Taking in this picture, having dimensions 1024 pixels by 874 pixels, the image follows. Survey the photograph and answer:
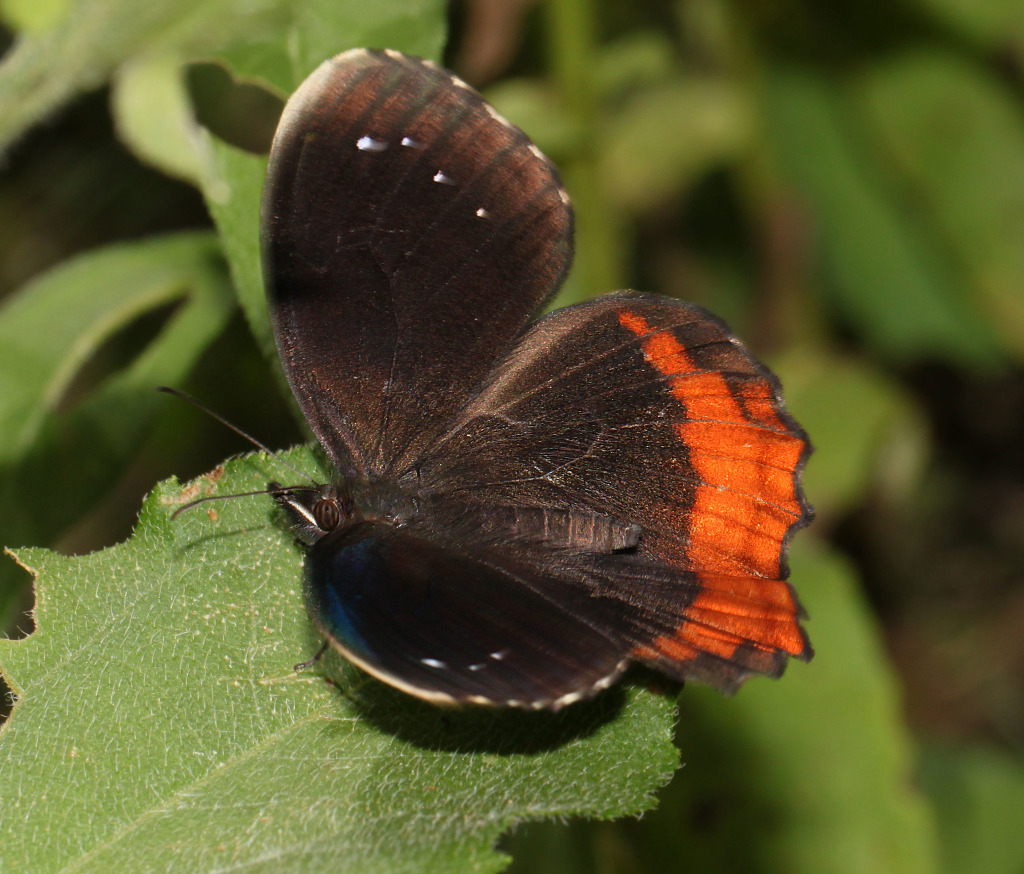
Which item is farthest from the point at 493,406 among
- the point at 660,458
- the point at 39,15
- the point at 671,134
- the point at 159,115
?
the point at 671,134

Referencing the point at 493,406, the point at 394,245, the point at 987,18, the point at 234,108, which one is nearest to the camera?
the point at 394,245

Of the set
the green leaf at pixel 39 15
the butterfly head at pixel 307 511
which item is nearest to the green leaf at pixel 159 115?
the green leaf at pixel 39 15

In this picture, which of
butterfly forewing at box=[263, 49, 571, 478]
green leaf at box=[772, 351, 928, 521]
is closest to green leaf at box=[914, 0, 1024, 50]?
green leaf at box=[772, 351, 928, 521]

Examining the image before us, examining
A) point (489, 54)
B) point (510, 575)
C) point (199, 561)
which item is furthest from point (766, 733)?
point (489, 54)

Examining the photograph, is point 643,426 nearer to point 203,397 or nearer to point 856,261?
point 203,397

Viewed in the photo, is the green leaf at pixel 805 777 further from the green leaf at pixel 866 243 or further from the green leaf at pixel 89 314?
the green leaf at pixel 89 314

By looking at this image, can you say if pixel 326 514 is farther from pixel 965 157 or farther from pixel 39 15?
pixel 965 157
